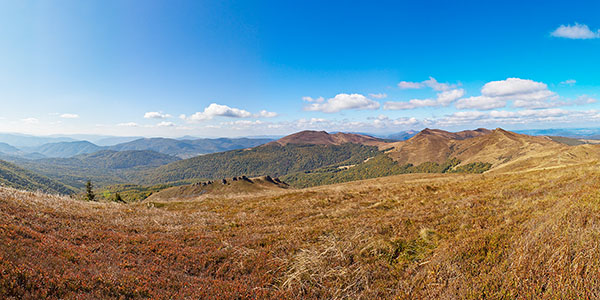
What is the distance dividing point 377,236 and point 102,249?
11774 millimetres

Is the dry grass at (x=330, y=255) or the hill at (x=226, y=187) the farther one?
the hill at (x=226, y=187)

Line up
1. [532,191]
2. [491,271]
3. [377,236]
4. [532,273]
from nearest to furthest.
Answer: [532,273] < [491,271] < [377,236] < [532,191]

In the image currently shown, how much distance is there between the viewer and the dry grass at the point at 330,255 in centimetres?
614

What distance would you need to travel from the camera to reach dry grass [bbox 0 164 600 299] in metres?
6.14

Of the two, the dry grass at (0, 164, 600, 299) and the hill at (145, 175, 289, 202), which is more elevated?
the dry grass at (0, 164, 600, 299)

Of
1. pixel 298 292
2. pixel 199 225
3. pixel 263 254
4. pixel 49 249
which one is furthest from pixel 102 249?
pixel 298 292

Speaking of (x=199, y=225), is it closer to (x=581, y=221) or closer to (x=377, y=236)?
(x=377, y=236)

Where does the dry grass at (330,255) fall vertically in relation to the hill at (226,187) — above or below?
above

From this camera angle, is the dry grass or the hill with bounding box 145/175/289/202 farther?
the hill with bounding box 145/175/289/202

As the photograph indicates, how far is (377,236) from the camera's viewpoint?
10.5 metres

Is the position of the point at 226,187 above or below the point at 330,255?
below

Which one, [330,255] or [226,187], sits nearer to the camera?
[330,255]

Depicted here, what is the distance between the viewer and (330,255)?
9164 millimetres

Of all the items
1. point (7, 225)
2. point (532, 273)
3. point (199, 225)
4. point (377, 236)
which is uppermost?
point (7, 225)
